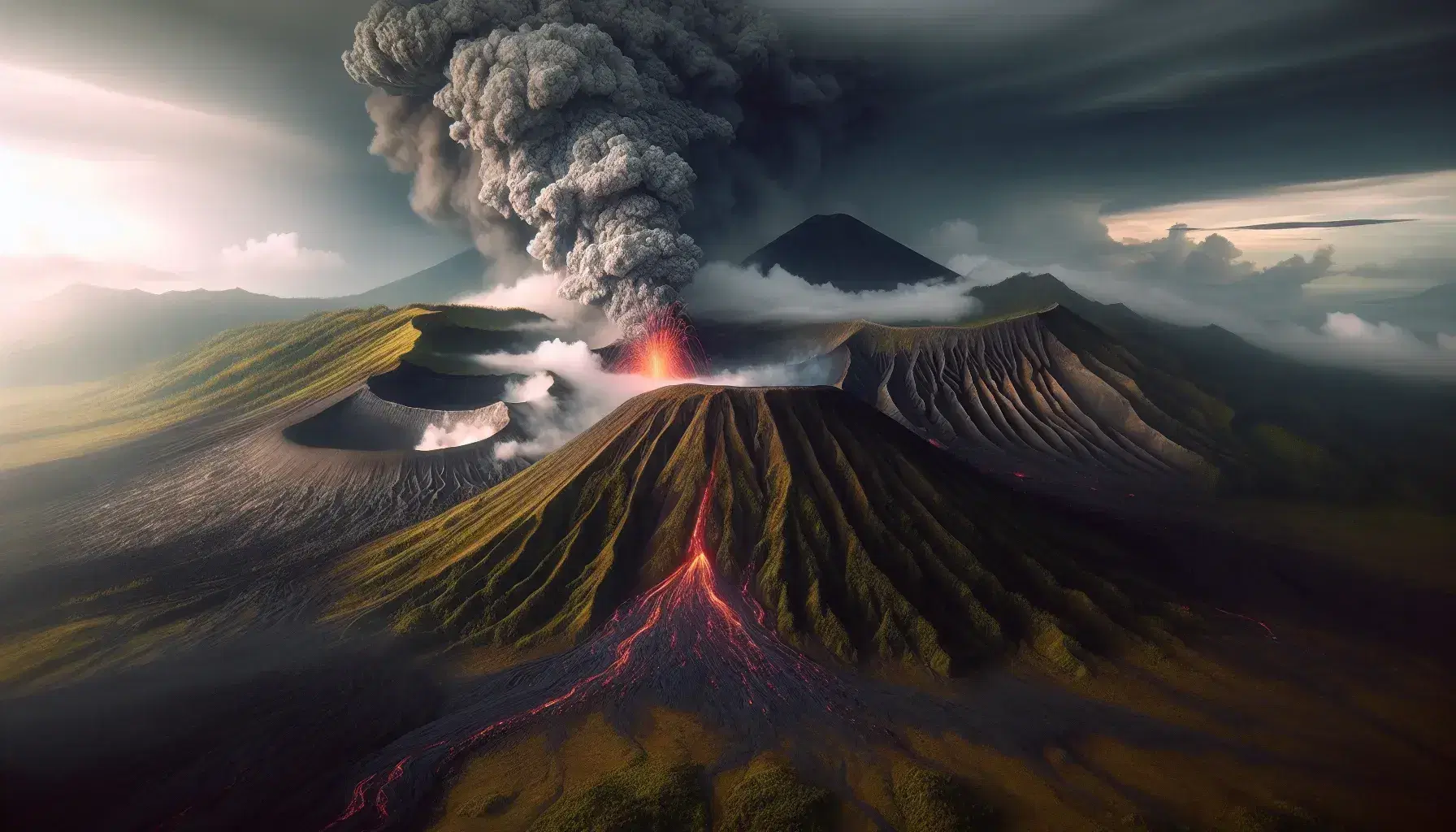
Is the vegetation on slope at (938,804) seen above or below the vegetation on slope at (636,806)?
below

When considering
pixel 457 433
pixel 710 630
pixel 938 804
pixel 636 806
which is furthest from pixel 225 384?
pixel 938 804

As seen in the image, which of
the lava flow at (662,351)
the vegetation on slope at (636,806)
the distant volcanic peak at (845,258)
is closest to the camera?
the vegetation on slope at (636,806)

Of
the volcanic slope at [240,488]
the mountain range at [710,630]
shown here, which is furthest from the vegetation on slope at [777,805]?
the volcanic slope at [240,488]

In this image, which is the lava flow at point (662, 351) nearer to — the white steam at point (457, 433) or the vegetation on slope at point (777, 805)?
the white steam at point (457, 433)

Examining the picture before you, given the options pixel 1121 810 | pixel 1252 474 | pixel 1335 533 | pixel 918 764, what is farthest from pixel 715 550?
pixel 1252 474

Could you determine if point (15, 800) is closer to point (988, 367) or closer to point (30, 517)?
point (30, 517)

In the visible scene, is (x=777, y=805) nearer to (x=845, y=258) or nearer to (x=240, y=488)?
(x=240, y=488)

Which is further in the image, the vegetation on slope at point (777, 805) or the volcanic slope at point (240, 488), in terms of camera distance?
the volcanic slope at point (240, 488)

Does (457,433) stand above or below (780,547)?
above
